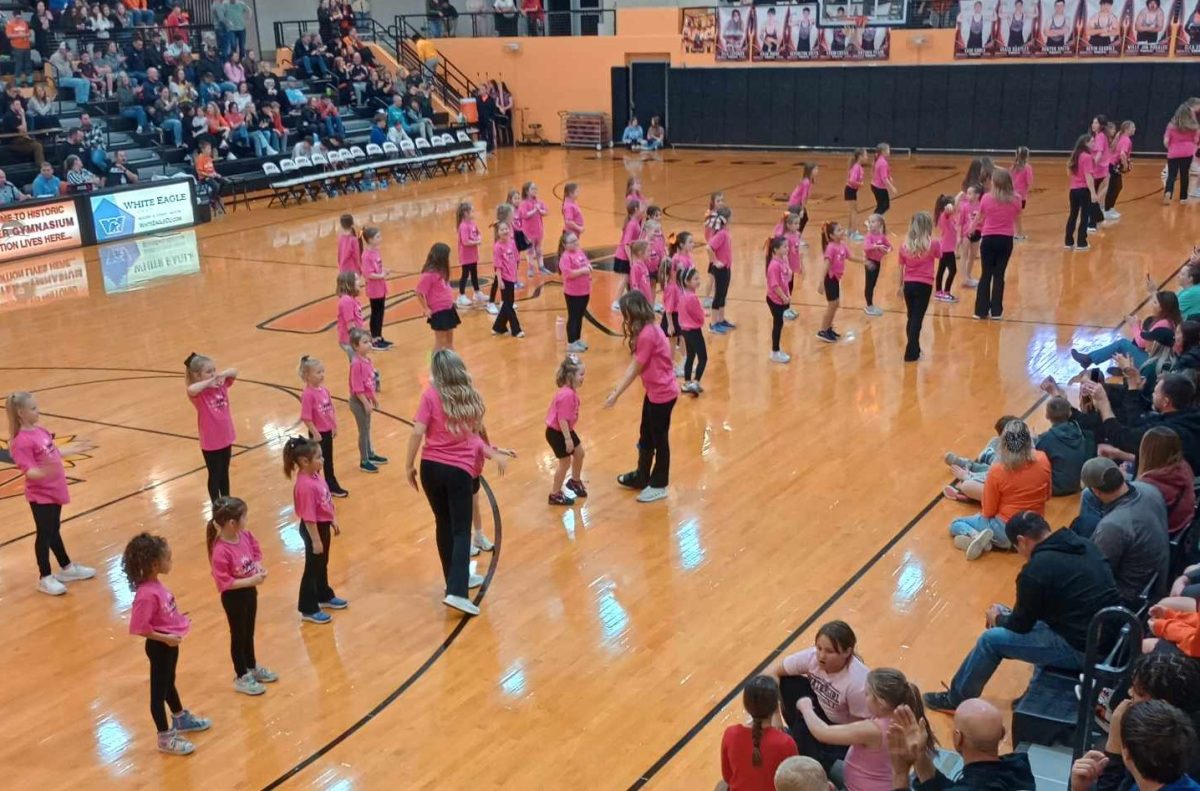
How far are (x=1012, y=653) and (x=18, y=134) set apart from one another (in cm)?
2282

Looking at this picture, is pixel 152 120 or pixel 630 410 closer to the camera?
pixel 630 410

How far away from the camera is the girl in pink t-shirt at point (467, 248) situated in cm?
1515

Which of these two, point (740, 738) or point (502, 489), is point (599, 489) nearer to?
point (502, 489)

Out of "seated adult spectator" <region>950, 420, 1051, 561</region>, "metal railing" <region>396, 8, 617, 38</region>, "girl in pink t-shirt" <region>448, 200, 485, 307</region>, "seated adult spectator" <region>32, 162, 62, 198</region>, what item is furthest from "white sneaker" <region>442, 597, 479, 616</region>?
"metal railing" <region>396, 8, 617, 38</region>

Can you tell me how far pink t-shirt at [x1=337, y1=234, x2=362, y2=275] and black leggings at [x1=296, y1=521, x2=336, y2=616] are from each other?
263 inches

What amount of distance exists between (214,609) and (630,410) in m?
5.11

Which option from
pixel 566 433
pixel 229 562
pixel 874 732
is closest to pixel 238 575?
pixel 229 562

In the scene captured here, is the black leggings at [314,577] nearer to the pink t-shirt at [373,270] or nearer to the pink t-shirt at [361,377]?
the pink t-shirt at [361,377]

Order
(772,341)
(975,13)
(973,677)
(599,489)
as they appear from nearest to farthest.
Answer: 1. (973,677)
2. (599,489)
3. (772,341)
4. (975,13)

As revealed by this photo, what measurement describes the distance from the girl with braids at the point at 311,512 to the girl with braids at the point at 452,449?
0.61 metres

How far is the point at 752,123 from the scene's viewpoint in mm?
33000

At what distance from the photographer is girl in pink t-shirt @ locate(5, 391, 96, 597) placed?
808cm

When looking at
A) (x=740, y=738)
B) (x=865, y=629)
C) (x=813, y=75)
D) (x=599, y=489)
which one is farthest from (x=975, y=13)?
(x=740, y=738)

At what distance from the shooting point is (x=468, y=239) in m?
15.4
